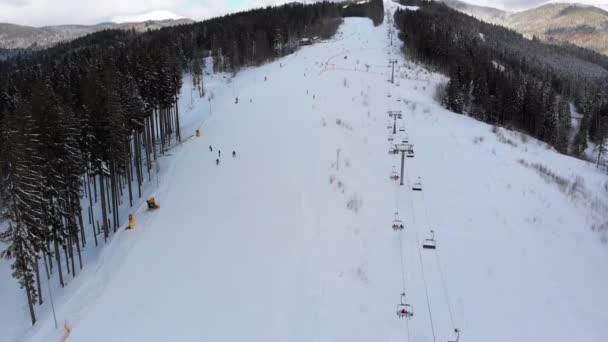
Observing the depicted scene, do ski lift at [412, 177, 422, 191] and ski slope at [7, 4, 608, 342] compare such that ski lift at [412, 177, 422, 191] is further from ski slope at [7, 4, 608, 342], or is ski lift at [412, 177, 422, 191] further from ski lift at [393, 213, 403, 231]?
ski lift at [393, 213, 403, 231]

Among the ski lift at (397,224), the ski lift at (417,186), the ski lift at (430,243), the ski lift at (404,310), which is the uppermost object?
the ski lift at (417,186)

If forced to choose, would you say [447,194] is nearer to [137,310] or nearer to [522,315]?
[522,315]

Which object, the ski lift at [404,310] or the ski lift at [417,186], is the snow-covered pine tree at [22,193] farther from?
the ski lift at [417,186]

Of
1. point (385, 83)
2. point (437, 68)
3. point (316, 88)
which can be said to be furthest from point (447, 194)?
point (437, 68)

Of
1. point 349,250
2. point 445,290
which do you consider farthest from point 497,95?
point 445,290

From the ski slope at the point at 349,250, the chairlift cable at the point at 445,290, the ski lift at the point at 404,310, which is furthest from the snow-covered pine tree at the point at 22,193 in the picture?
the chairlift cable at the point at 445,290
